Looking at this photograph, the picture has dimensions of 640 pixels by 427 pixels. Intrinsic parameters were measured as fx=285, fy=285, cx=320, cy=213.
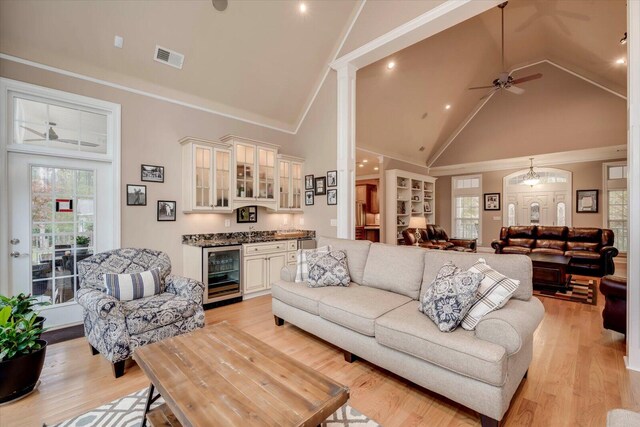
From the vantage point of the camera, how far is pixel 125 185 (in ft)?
12.0

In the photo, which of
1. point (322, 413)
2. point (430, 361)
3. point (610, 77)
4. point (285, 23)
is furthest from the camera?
point (610, 77)

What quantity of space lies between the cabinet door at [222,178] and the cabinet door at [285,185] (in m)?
1.01

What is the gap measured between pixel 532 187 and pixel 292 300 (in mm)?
8277

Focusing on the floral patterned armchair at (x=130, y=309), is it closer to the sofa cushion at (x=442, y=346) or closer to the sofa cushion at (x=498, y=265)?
the sofa cushion at (x=442, y=346)

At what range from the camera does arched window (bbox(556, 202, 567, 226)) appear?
24.8 ft

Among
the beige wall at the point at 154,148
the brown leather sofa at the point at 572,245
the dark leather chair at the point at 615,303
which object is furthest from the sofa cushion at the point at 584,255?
the beige wall at the point at 154,148

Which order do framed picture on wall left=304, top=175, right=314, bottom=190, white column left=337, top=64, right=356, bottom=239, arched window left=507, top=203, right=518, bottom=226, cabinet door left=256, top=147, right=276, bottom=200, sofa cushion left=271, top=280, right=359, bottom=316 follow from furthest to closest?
arched window left=507, top=203, right=518, bottom=226, framed picture on wall left=304, top=175, right=314, bottom=190, cabinet door left=256, top=147, right=276, bottom=200, white column left=337, top=64, right=356, bottom=239, sofa cushion left=271, top=280, right=359, bottom=316

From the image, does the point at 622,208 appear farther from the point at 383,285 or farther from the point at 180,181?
the point at 180,181

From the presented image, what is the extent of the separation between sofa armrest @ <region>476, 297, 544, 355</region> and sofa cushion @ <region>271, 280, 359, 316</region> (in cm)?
137

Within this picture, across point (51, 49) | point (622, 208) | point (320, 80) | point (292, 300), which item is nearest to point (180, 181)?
point (51, 49)

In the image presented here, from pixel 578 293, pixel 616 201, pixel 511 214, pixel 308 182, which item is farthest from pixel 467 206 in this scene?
pixel 308 182

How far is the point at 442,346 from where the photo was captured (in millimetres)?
1797

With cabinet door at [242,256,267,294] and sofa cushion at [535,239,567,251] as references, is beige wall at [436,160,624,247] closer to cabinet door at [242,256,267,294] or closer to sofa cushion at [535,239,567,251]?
sofa cushion at [535,239,567,251]

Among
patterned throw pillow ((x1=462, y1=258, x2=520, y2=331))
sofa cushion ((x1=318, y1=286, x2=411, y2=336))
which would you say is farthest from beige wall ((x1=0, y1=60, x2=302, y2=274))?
patterned throw pillow ((x1=462, y1=258, x2=520, y2=331))
